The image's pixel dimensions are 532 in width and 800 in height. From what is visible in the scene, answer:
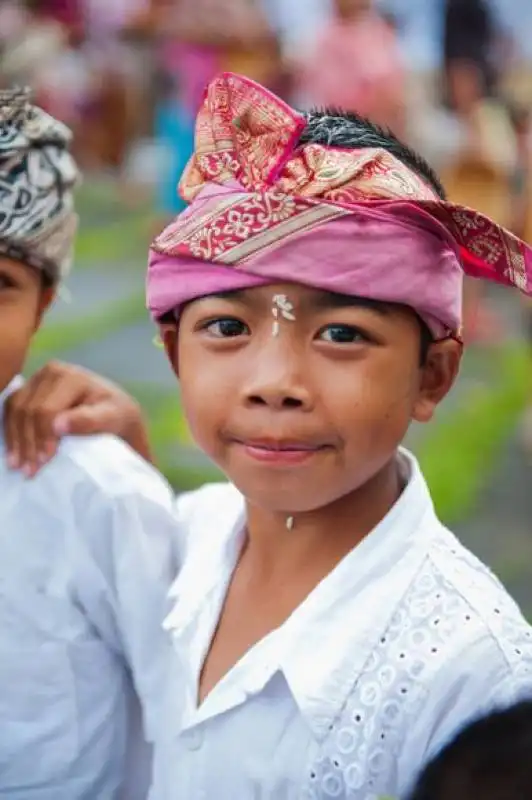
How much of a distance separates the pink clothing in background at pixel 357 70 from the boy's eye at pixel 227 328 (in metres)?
5.69

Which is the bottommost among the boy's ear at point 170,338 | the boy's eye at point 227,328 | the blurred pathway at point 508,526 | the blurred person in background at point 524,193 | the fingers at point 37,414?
the blurred pathway at point 508,526

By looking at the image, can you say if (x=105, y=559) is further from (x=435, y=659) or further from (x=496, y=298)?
(x=496, y=298)

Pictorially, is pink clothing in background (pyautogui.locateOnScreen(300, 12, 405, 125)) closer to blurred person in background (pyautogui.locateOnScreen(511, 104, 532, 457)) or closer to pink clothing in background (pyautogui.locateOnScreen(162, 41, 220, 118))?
blurred person in background (pyautogui.locateOnScreen(511, 104, 532, 457))

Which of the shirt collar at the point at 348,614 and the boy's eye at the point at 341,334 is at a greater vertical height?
the boy's eye at the point at 341,334

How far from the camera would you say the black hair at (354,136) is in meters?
1.77

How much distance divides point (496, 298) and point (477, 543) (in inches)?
169

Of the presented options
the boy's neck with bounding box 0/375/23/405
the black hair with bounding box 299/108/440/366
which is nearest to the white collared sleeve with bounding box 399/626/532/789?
the black hair with bounding box 299/108/440/366

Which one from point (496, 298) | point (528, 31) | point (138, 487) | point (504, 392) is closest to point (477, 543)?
point (504, 392)

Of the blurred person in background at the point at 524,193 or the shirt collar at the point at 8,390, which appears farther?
the blurred person in background at the point at 524,193

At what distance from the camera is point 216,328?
176 cm

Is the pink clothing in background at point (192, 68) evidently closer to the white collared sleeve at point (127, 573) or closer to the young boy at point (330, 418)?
the white collared sleeve at point (127, 573)

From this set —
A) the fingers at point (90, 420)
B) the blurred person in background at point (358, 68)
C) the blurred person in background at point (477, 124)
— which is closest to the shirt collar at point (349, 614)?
the fingers at point (90, 420)

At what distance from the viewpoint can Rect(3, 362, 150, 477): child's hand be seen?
2176 mm

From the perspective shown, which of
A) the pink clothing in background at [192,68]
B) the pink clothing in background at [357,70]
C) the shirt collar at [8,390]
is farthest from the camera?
the pink clothing in background at [192,68]
